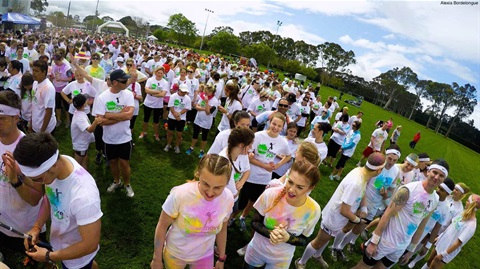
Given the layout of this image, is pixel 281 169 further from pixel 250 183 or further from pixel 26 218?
pixel 26 218

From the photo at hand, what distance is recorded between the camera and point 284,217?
9.32 ft

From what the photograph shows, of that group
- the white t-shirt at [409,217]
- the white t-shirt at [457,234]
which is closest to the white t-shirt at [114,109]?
the white t-shirt at [409,217]

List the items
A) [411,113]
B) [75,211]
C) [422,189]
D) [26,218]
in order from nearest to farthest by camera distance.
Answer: [75,211]
[26,218]
[422,189]
[411,113]

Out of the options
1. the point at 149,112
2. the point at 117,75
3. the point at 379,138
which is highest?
the point at 117,75

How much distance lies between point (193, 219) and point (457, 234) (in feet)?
15.1

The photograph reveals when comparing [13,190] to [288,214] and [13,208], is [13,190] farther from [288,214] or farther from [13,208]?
[288,214]

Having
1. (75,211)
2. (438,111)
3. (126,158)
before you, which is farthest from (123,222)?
(438,111)

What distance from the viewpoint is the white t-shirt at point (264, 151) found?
4.58 metres

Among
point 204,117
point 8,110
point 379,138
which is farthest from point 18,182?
point 379,138

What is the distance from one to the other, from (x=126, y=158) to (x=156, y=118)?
3.40m

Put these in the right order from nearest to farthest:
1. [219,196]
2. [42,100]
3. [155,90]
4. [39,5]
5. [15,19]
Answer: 1. [219,196]
2. [42,100]
3. [155,90]
4. [15,19]
5. [39,5]

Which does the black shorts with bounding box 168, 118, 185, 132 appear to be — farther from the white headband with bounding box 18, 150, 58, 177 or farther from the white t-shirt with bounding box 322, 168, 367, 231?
the white headband with bounding box 18, 150, 58, 177

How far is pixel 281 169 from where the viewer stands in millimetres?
5531

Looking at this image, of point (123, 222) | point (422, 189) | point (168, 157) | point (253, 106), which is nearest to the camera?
point (422, 189)
